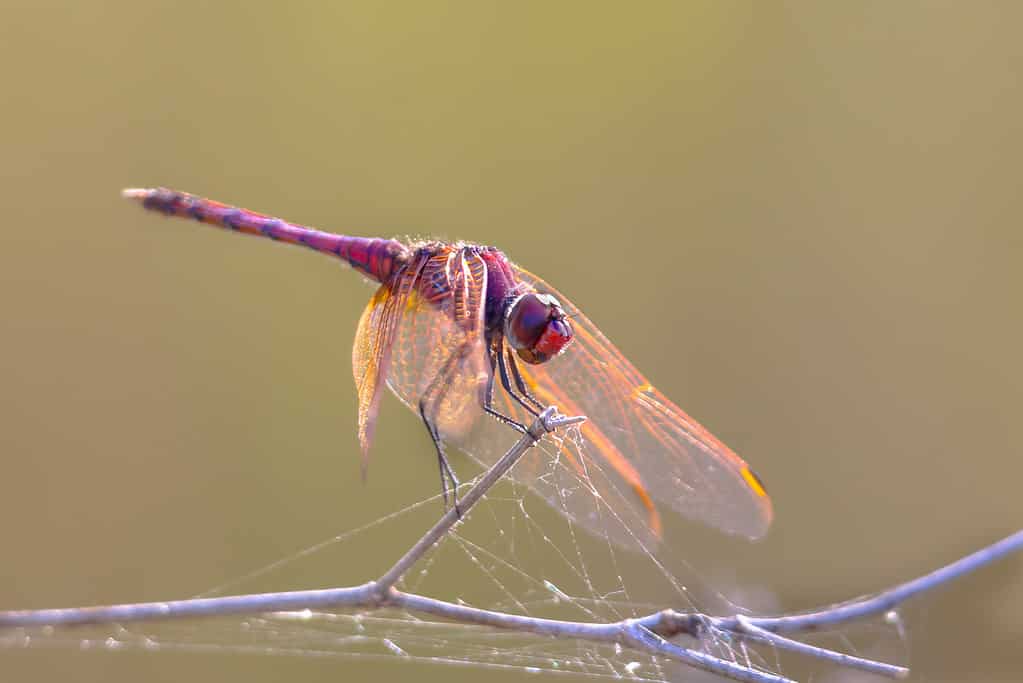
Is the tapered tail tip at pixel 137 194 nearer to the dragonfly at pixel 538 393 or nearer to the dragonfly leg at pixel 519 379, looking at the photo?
the dragonfly at pixel 538 393

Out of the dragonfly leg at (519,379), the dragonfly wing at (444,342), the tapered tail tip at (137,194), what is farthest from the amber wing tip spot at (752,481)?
the tapered tail tip at (137,194)

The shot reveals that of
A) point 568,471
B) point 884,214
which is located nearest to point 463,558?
point 568,471

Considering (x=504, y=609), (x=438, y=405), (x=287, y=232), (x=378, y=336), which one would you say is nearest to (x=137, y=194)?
(x=287, y=232)

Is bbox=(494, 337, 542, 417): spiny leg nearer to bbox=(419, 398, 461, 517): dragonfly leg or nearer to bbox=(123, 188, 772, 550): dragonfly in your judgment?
bbox=(123, 188, 772, 550): dragonfly

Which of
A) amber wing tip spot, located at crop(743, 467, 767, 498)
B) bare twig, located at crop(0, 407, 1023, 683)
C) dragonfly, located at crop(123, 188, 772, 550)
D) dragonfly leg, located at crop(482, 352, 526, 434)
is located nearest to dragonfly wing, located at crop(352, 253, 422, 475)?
dragonfly, located at crop(123, 188, 772, 550)

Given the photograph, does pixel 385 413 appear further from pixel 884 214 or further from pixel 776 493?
pixel 884 214

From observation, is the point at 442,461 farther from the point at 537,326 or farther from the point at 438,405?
the point at 537,326
